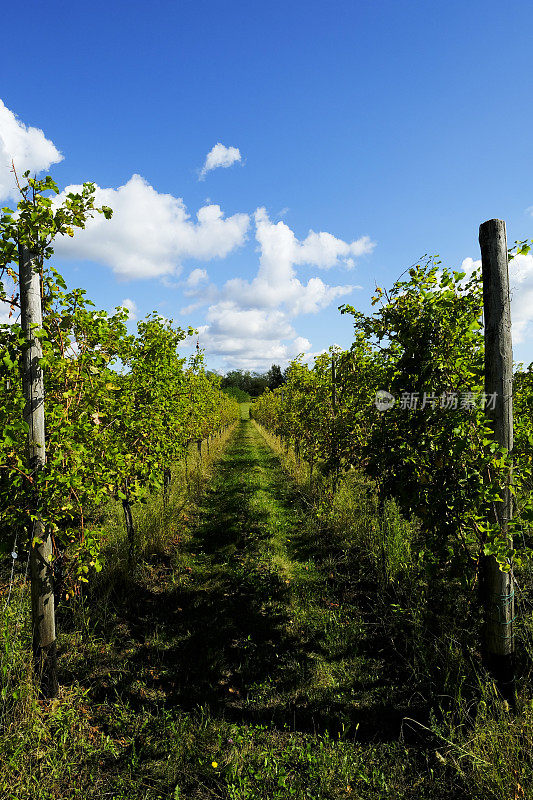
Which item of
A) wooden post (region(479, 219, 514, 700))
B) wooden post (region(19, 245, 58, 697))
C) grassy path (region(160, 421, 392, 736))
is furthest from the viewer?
grassy path (region(160, 421, 392, 736))

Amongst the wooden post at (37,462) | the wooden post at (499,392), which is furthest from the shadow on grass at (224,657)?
the wooden post at (499,392)

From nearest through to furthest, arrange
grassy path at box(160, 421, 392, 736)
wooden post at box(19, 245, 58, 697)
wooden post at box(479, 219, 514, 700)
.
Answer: wooden post at box(19, 245, 58, 697) → wooden post at box(479, 219, 514, 700) → grassy path at box(160, 421, 392, 736)

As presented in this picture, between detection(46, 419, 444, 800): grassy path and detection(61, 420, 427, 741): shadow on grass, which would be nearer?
detection(46, 419, 444, 800): grassy path

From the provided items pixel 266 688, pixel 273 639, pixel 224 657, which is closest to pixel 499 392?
pixel 266 688

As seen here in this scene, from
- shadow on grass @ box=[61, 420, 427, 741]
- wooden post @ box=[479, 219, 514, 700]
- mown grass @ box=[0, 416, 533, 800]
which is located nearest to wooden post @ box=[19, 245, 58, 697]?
mown grass @ box=[0, 416, 533, 800]

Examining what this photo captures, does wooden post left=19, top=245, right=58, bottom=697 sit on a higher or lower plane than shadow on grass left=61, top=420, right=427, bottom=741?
higher

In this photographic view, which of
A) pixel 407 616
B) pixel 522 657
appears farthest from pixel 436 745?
pixel 407 616

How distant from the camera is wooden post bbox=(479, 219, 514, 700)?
315cm

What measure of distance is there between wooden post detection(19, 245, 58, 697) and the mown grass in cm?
18

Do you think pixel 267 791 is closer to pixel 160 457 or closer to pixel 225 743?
pixel 225 743

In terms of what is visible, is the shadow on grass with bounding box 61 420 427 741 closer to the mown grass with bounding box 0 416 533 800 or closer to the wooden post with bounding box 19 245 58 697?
the mown grass with bounding box 0 416 533 800

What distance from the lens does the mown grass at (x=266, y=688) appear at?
257cm

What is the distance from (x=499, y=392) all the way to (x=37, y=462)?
12.3 feet

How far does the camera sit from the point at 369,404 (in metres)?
5.49
